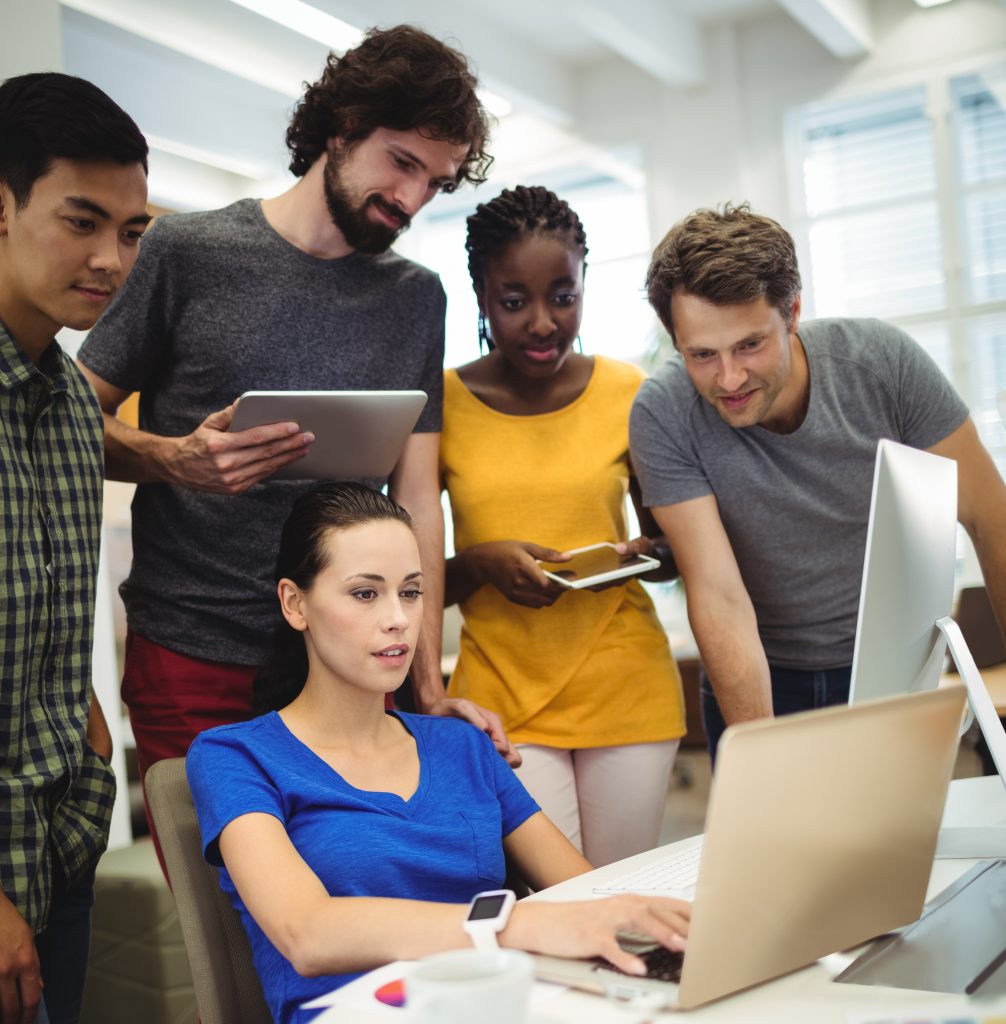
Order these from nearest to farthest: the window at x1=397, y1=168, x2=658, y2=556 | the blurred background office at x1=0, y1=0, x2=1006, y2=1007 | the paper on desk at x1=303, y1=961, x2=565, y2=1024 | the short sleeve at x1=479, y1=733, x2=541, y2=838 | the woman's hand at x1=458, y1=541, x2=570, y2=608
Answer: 1. the paper on desk at x1=303, y1=961, x2=565, y2=1024
2. the short sleeve at x1=479, y1=733, x2=541, y2=838
3. the woman's hand at x1=458, y1=541, x2=570, y2=608
4. the blurred background office at x1=0, y1=0, x2=1006, y2=1007
5. the window at x1=397, y1=168, x2=658, y2=556

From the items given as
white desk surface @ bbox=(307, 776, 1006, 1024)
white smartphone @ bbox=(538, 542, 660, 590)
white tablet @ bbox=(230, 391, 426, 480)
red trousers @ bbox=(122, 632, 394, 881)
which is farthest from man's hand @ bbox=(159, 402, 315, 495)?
white desk surface @ bbox=(307, 776, 1006, 1024)

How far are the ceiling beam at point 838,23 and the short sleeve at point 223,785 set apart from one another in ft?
17.3

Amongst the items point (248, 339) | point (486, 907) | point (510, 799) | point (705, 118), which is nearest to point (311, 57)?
point (705, 118)

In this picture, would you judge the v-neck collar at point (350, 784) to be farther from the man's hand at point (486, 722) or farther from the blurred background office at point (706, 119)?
the blurred background office at point (706, 119)

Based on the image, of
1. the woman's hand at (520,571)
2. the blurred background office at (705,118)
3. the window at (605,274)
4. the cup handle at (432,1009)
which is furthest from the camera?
the window at (605,274)

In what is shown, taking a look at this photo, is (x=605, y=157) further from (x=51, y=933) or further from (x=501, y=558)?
(x=51, y=933)

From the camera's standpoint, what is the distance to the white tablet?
1615mm

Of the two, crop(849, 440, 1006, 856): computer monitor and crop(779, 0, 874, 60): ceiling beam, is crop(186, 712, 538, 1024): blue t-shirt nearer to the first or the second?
crop(849, 440, 1006, 856): computer monitor

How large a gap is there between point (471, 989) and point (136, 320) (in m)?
1.42

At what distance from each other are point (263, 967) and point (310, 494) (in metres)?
0.66

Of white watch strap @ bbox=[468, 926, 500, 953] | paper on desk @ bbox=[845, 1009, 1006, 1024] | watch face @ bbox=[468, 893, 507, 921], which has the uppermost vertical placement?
watch face @ bbox=[468, 893, 507, 921]

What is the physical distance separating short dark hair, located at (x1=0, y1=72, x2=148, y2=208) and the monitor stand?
118 centimetres

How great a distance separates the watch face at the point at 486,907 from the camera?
1038mm

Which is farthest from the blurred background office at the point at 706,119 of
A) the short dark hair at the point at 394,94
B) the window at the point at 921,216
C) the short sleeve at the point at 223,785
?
the short sleeve at the point at 223,785
